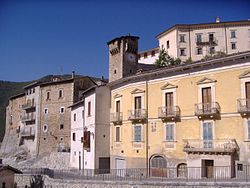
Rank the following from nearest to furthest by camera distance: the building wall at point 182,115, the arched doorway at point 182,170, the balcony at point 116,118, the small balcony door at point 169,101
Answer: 1. the building wall at point 182,115
2. the arched doorway at point 182,170
3. the small balcony door at point 169,101
4. the balcony at point 116,118

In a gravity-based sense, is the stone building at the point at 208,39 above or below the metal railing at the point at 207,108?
above

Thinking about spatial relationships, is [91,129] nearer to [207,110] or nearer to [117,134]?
[117,134]

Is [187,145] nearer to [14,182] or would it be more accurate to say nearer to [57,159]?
[14,182]

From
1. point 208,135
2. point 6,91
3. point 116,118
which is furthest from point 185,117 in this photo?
point 6,91

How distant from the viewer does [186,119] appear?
2170 cm

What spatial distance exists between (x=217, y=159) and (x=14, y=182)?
15.9m

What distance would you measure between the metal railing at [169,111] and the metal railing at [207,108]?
1521mm

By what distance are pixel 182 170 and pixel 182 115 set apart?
11.6ft

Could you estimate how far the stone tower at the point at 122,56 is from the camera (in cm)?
3366

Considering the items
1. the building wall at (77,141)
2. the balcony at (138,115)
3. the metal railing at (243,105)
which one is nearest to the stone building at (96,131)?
the building wall at (77,141)

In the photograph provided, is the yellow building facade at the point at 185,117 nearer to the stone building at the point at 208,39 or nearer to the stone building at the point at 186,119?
the stone building at the point at 186,119

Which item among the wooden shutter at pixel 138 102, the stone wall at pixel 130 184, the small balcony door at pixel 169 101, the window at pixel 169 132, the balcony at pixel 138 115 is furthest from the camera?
the wooden shutter at pixel 138 102

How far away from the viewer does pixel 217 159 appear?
19.4 m

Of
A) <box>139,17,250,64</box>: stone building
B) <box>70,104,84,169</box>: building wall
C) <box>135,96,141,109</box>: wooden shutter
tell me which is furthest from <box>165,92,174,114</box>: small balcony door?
<box>139,17,250,64</box>: stone building
